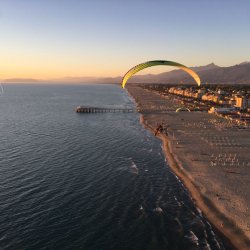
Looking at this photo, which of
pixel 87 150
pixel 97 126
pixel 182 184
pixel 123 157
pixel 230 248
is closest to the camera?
pixel 230 248

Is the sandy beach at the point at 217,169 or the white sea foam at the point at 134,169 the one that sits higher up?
the sandy beach at the point at 217,169

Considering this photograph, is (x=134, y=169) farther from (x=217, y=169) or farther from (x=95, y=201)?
(x=95, y=201)

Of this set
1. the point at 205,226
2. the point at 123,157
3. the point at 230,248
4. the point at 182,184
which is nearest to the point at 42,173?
the point at 123,157

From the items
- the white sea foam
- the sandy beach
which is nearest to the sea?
the white sea foam

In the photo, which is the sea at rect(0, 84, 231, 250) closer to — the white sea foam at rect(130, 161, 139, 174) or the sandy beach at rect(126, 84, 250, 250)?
the white sea foam at rect(130, 161, 139, 174)

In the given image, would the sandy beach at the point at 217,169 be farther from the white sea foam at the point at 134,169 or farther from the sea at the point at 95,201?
the white sea foam at the point at 134,169

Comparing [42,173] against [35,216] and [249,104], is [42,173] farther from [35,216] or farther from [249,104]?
[249,104]

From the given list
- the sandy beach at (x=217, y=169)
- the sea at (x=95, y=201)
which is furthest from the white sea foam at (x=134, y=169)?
the sandy beach at (x=217, y=169)

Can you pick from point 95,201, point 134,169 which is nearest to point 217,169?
point 134,169
